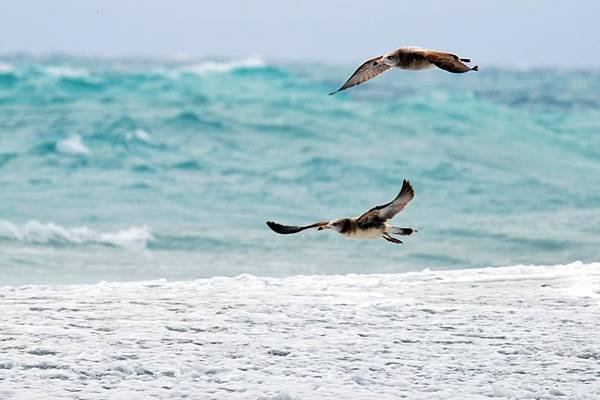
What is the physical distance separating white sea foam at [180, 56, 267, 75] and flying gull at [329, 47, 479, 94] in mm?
29536

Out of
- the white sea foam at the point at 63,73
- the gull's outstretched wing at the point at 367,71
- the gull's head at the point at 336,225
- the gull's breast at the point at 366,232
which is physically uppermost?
the white sea foam at the point at 63,73

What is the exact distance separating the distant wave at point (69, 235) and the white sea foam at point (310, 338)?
5595 millimetres

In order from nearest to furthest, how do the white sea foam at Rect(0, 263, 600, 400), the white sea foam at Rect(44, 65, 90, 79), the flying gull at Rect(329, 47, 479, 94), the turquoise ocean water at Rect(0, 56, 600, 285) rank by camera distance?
the flying gull at Rect(329, 47, 479, 94) → the white sea foam at Rect(0, 263, 600, 400) → the turquoise ocean water at Rect(0, 56, 600, 285) → the white sea foam at Rect(44, 65, 90, 79)

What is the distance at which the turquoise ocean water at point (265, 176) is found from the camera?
36.1 feet

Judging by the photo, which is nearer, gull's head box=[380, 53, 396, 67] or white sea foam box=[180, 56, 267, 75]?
gull's head box=[380, 53, 396, 67]

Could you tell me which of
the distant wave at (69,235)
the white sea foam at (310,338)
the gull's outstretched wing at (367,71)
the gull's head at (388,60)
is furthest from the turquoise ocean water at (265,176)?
the gull's head at (388,60)

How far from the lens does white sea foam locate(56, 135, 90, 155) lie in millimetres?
16656

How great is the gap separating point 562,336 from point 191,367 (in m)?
1.72

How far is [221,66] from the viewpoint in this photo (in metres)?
34.3

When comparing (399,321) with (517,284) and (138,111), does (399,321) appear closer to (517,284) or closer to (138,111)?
(517,284)

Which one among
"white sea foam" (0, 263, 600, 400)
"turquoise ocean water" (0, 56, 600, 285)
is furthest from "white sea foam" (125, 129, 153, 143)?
"white sea foam" (0, 263, 600, 400)

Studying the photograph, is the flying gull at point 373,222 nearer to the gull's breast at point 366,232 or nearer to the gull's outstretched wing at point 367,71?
→ the gull's breast at point 366,232

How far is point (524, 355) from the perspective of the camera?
438 cm

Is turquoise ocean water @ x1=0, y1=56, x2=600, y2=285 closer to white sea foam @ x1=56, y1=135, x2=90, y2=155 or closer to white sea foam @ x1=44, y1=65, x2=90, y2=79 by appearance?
white sea foam @ x1=56, y1=135, x2=90, y2=155
